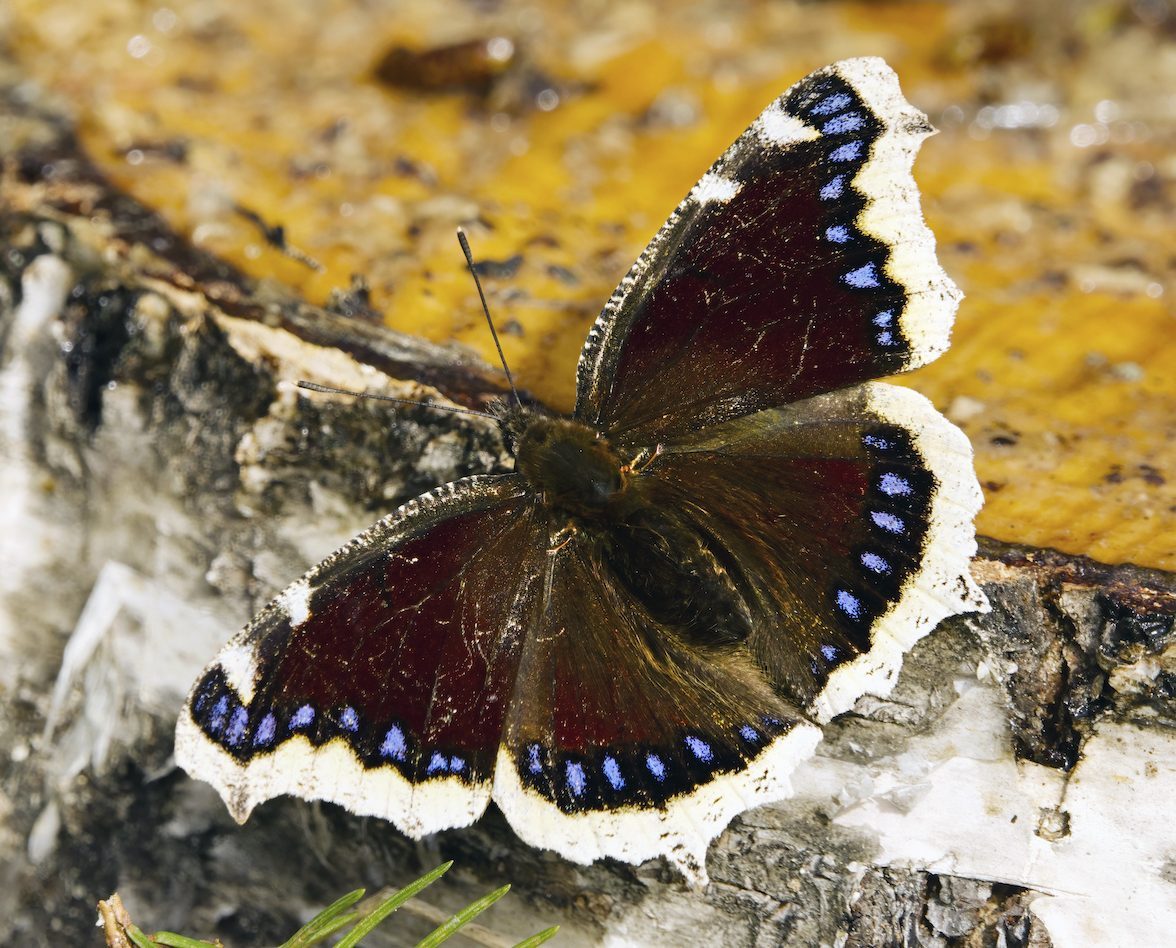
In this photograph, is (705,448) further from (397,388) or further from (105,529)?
(105,529)

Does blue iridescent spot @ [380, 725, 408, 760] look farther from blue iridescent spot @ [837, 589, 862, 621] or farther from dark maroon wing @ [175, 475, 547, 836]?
blue iridescent spot @ [837, 589, 862, 621]

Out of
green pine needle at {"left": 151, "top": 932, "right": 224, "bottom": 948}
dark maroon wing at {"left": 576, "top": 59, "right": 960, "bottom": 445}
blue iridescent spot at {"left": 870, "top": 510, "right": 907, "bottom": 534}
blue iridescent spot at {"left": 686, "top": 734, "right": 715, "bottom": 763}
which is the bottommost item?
green pine needle at {"left": 151, "top": 932, "right": 224, "bottom": 948}

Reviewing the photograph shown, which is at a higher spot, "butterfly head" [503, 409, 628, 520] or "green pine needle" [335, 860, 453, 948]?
"butterfly head" [503, 409, 628, 520]

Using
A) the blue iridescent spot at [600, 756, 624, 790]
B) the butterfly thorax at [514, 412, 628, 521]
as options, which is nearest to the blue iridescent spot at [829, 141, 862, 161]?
the butterfly thorax at [514, 412, 628, 521]

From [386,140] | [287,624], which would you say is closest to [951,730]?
[287,624]

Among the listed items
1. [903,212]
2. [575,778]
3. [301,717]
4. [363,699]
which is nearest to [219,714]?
[301,717]

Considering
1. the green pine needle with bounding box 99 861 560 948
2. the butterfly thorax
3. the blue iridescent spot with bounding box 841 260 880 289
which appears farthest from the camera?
the butterfly thorax

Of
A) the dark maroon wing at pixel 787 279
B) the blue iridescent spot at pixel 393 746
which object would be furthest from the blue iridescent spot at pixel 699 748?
the dark maroon wing at pixel 787 279

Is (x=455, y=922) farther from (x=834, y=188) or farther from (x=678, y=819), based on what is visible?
(x=834, y=188)
